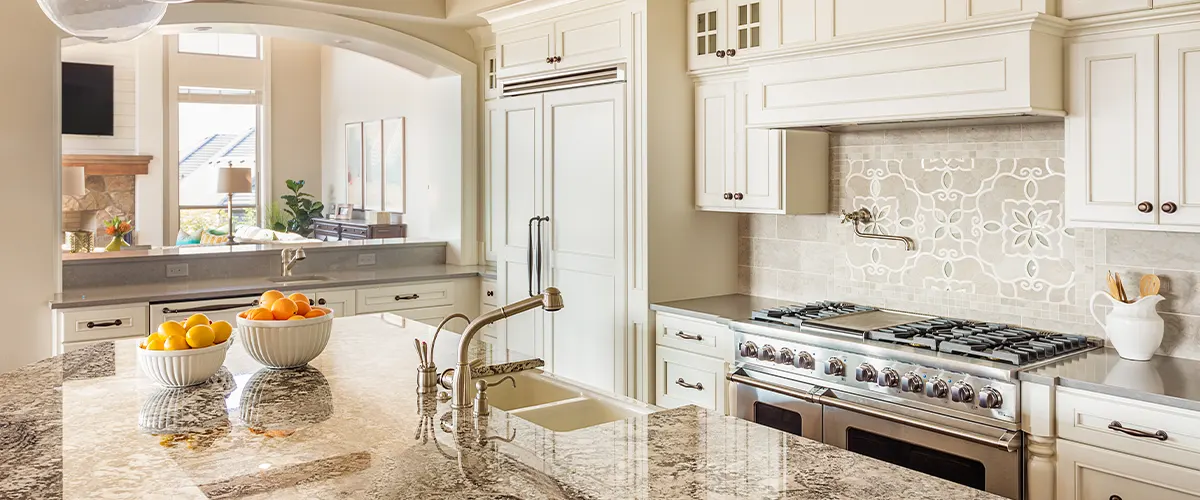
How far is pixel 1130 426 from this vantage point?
2.45m

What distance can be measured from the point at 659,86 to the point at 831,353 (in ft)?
4.99

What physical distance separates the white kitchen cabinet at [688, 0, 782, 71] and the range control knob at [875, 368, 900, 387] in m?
1.40

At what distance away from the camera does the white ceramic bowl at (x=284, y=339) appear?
239 cm

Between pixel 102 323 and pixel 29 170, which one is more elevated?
pixel 29 170

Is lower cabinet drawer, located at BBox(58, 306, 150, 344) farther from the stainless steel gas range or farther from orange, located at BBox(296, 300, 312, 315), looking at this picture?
the stainless steel gas range

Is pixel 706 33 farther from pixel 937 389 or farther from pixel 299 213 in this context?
pixel 299 213

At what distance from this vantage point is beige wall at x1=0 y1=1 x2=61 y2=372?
407cm

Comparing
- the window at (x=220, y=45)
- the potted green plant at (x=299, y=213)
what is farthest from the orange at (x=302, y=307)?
the window at (x=220, y=45)

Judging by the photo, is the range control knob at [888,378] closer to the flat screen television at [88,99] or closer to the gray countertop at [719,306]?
the gray countertop at [719,306]

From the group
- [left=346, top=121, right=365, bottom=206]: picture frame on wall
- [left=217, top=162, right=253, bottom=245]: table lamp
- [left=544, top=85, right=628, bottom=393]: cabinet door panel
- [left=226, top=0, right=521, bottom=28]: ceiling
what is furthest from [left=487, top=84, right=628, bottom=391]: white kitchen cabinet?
[left=217, top=162, right=253, bottom=245]: table lamp

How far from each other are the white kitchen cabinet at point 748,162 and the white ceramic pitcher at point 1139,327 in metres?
1.36

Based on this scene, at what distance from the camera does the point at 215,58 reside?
1013cm

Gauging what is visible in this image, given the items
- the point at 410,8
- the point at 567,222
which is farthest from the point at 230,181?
the point at 567,222

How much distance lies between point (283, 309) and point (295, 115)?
881cm
